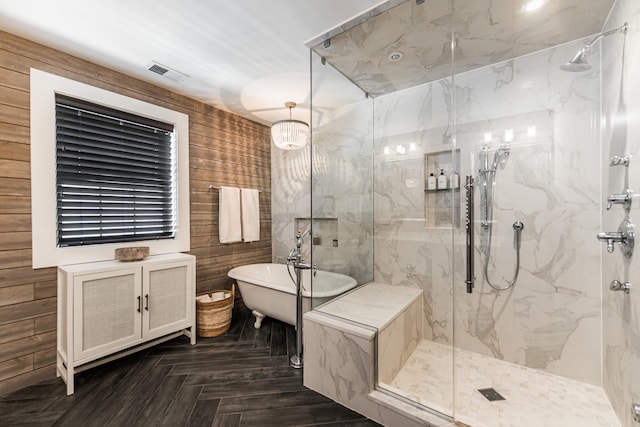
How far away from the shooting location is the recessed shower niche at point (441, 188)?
2316mm

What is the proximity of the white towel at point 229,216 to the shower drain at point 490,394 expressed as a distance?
2702 millimetres

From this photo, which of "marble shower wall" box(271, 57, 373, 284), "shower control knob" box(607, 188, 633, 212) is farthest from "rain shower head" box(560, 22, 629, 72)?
"marble shower wall" box(271, 57, 373, 284)

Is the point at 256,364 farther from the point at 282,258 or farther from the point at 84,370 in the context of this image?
the point at 282,258

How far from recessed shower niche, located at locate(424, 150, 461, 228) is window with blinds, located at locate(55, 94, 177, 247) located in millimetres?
2509

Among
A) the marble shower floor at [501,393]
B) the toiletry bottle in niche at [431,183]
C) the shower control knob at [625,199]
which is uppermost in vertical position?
the toiletry bottle in niche at [431,183]

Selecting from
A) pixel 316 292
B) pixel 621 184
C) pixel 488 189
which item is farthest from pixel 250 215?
pixel 621 184

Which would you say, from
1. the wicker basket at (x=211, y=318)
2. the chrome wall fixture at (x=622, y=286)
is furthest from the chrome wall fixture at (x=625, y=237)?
the wicker basket at (x=211, y=318)

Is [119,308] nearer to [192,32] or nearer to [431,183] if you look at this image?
[192,32]

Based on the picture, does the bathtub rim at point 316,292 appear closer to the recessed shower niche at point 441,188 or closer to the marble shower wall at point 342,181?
the marble shower wall at point 342,181

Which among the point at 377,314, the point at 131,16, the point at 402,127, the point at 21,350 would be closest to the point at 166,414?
the point at 21,350

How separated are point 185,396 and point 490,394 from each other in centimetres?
204

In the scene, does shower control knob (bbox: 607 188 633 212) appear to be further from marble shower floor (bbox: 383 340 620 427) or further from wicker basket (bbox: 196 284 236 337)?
wicker basket (bbox: 196 284 236 337)

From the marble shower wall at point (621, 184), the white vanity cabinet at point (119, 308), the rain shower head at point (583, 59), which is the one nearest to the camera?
the marble shower wall at point (621, 184)

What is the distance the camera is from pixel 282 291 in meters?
2.54
